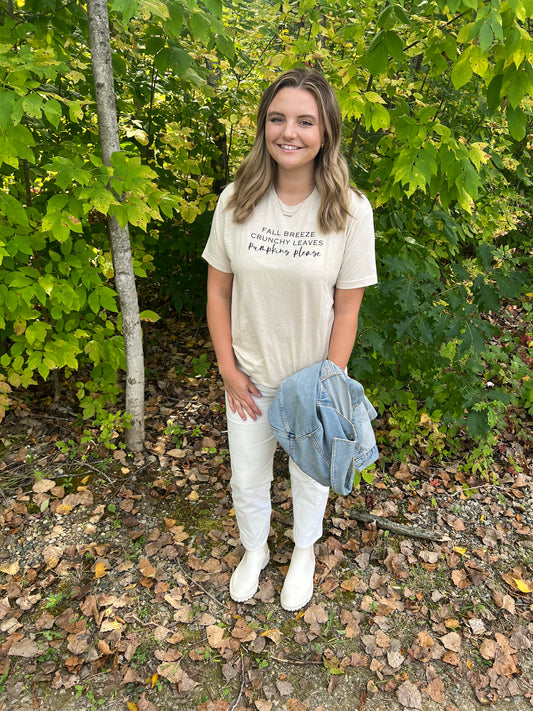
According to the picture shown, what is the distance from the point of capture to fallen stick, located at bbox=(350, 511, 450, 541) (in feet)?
9.55

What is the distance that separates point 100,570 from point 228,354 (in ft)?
4.68

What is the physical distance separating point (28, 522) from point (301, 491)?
1660mm

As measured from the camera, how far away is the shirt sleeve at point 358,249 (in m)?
1.82

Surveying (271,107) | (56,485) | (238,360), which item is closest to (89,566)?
(56,485)

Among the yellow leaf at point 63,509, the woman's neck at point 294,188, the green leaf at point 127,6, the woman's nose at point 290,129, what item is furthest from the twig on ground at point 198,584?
the green leaf at point 127,6

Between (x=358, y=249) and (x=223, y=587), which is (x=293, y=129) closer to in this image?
(x=358, y=249)

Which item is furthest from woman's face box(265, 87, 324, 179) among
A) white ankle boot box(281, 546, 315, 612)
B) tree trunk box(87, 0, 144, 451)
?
white ankle boot box(281, 546, 315, 612)

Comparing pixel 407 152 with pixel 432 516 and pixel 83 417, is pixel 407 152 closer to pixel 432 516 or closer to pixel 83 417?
pixel 432 516

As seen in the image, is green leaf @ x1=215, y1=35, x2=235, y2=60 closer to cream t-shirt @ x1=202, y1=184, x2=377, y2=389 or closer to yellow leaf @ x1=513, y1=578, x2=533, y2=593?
cream t-shirt @ x1=202, y1=184, x2=377, y2=389

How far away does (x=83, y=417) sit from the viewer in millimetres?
3252

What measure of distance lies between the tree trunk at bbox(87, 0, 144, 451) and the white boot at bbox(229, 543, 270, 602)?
1188 mm

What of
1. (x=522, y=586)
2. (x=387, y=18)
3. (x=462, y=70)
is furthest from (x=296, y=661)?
(x=387, y=18)

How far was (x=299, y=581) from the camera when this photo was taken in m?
2.49

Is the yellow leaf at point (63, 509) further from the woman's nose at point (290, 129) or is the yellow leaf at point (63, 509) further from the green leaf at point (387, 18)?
the green leaf at point (387, 18)
